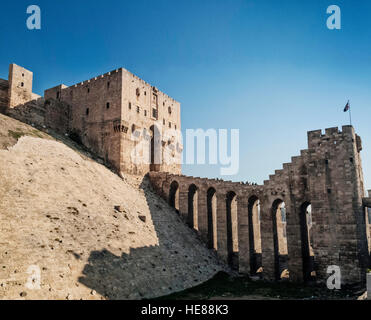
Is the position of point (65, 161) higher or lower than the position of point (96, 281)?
higher

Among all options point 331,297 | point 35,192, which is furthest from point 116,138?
point 331,297

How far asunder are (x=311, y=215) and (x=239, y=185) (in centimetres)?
889

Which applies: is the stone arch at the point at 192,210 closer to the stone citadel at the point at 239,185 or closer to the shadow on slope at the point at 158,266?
the stone citadel at the point at 239,185

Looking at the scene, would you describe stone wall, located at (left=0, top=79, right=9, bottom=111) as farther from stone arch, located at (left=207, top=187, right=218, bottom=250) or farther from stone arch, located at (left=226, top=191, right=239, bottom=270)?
stone arch, located at (left=226, top=191, right=239, bottom=270)

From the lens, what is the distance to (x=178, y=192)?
41.2 metres

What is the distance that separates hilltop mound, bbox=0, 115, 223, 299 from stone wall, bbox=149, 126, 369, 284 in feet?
15.9

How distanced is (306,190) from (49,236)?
75.4 ft

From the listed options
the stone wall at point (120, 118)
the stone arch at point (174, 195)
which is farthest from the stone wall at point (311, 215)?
the stone wall at point (120, 118)

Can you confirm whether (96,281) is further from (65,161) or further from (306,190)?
(306,190)

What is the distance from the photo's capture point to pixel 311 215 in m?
26.7

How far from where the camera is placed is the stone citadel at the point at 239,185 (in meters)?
25.5

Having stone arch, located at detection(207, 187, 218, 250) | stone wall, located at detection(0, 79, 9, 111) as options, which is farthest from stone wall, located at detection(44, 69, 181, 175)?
stone arch, located at detection(207, 187, 218, 250)

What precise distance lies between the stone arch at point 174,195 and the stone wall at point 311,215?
6276 mm
